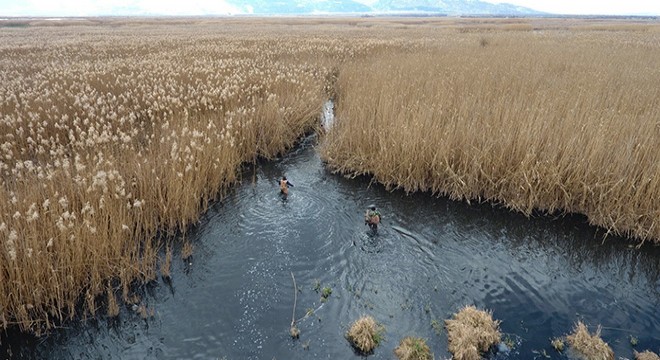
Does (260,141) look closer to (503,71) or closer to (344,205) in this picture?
(344,205)

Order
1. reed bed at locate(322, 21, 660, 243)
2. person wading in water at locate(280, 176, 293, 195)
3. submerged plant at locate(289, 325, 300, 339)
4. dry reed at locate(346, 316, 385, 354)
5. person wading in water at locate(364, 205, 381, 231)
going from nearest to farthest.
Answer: dry reed at locate(346, 316, 385, 354) → submerged plant at locate(289, 325, 300, 339) → person wading in water at locate(364, 205, 381, 231) → reed bed at locate(322, 21, 660, 243) → person wading in water at locate(280, 176, 293, 195)

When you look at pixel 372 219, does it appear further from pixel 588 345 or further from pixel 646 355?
pixel 646 355

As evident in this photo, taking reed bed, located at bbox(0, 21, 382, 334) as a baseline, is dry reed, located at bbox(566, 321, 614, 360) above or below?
below

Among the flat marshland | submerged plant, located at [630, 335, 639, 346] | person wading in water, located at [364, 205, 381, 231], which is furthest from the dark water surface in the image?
the flat marshland

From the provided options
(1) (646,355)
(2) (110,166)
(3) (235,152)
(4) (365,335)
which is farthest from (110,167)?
(1) (646,355)

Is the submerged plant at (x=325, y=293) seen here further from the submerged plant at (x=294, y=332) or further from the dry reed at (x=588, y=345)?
the dry reed at (x=588, y=345)

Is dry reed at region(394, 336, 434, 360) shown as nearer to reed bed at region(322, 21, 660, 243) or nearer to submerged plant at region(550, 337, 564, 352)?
submerged plant at region(550, 337, 564, 352)
